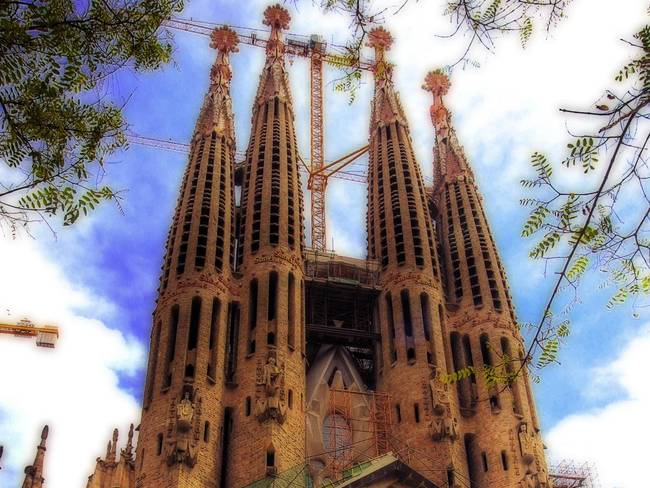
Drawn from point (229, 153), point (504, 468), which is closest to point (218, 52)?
point (229, 153)

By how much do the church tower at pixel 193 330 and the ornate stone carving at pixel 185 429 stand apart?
0.14 ft

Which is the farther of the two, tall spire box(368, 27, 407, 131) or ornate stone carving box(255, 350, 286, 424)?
tall spire box(368, 27, 407, 131)

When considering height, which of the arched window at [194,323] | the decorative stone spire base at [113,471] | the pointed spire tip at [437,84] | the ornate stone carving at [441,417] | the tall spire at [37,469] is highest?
the pointed spire tip at [437,84]

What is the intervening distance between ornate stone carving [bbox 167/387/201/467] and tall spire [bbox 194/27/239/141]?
21416 millimetres

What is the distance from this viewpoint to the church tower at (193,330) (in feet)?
128

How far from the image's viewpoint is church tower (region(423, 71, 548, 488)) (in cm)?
4316

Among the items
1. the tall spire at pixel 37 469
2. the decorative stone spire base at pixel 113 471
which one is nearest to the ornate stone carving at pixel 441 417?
the decorative stone spire base at pixel 113 471

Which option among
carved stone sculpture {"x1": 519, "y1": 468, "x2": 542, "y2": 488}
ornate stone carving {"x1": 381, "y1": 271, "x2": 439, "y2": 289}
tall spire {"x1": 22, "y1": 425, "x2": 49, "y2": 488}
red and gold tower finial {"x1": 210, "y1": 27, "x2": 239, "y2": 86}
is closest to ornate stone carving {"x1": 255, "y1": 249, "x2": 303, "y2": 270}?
ornate stone carving {"x1": 381, "y1": 271, "x2": 439, "y2": 289}

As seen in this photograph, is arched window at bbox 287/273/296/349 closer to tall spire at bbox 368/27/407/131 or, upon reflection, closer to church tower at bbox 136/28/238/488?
church tower at bbox 136/28/238/488

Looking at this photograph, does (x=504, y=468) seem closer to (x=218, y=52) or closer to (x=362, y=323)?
Result: (x=362, y=323)

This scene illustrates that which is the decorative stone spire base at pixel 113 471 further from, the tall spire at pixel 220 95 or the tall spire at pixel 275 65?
the tall spire at pixel 275 65

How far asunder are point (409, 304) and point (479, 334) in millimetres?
4085

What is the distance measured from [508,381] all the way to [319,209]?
6651 centimetres

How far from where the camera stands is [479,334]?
48906mm
